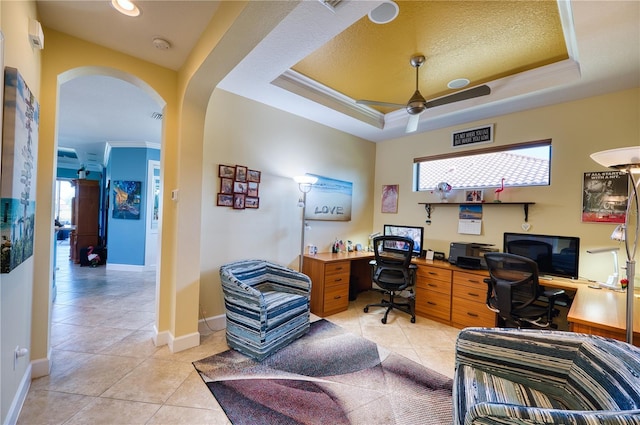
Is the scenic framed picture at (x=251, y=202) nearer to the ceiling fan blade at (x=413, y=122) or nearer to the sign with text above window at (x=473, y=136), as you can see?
the ceiling fan blade at (x=413, y=122)

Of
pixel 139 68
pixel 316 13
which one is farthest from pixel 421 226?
pixel 139 68

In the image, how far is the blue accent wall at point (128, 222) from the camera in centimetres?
562

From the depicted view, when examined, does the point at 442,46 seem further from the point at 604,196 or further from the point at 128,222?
the point at 128,222

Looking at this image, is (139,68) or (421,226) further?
(421,226)

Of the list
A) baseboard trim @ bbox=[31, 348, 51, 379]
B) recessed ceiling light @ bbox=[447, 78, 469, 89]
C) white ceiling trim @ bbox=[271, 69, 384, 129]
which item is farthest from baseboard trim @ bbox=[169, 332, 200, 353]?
recessed ceiling light @ bbox=[447, 78, 469, 89]

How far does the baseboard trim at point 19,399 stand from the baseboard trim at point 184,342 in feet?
2.98

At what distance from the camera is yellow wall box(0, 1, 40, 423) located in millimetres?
1329

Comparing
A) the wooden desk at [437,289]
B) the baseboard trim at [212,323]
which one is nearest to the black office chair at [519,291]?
the wooden desk at [437,289]

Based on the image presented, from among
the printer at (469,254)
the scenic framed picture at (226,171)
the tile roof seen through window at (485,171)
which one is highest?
the tile roof seen through window at (485,171)

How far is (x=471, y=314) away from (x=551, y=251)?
1.13 metres

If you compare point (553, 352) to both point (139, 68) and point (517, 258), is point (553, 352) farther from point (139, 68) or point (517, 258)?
point (139, 68)

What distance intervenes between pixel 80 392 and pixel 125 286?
3.11 m

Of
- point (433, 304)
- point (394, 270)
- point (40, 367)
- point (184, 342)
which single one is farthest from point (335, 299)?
point (40, 367)

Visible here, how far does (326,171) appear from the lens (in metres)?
4.09
